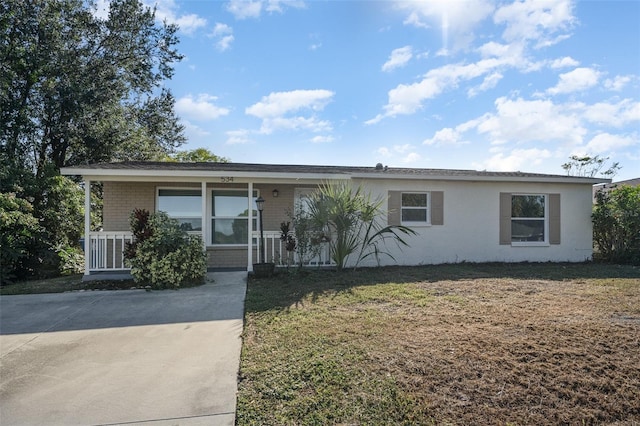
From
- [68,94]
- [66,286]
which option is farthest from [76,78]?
[66,286]

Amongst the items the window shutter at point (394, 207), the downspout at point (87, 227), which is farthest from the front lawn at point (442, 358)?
the downspout at point (87, 227)

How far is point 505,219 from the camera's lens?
405 inches

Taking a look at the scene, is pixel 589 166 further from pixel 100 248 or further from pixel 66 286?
pixel 66 286

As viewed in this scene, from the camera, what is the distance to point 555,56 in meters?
10.0

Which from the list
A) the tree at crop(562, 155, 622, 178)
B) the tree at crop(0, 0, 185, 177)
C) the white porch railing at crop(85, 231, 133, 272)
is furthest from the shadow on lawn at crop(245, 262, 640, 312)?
the tree at crop(562, 155, 622, 178)

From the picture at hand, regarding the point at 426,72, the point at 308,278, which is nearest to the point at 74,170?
the point at 308,278

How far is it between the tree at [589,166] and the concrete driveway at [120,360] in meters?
25.2

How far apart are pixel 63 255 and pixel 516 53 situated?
14531 millimetres

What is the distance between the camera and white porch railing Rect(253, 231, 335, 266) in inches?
353

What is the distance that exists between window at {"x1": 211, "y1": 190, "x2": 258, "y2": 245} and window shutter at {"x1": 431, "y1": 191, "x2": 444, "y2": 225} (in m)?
5.11

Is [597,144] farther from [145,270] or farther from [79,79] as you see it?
[79,79]

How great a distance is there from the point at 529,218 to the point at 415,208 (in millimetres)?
3705

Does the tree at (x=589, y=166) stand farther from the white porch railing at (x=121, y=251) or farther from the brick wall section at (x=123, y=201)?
the brick wall section at (x=123, y=201)

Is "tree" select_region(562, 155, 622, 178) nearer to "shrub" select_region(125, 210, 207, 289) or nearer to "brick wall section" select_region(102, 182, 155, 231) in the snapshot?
"shrub" select_region(125, 210, 207, 289)
